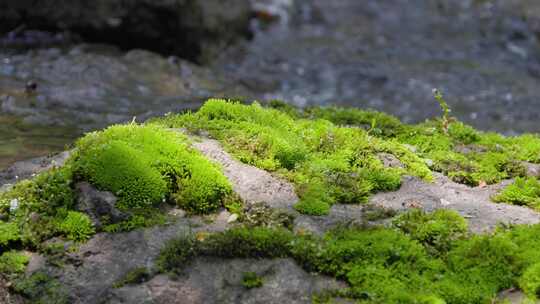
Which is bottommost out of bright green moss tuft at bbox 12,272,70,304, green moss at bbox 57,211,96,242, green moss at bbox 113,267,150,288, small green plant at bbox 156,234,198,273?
bright green moss tuft at bbox 12,272,70,304

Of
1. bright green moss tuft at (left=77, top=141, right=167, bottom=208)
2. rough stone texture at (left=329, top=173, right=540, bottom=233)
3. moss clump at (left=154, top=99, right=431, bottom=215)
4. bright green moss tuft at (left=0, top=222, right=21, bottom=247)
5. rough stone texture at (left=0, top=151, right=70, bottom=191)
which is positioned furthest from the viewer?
rough stone texture at (left=0, top=151, right=70, bottom=191)

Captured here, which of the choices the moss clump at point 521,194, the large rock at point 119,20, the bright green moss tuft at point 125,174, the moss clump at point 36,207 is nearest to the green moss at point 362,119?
the moss clump at point 521,194

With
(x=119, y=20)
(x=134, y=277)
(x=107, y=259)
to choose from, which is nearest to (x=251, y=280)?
(x=134, y=277)

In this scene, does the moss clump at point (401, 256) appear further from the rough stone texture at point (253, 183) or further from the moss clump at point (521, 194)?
the moss clump at point (521, 194)

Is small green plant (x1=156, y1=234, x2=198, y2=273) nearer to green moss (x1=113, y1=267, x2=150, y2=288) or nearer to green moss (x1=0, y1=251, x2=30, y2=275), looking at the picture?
green moss (x1=113, y1=267, x2=150, y2=288)

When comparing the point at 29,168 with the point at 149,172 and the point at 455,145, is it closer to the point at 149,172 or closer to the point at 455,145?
the point at 149,172

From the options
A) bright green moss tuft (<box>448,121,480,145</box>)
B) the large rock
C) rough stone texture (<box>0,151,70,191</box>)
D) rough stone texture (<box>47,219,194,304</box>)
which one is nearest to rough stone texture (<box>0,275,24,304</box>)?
rough stone texture (<box>47,219,194,304</box>)

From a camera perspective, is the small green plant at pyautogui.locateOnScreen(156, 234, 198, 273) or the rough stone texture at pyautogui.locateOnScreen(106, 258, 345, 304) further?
the small green plant at pyautogui.locateOnScreen(156, 234, 198, 273)
